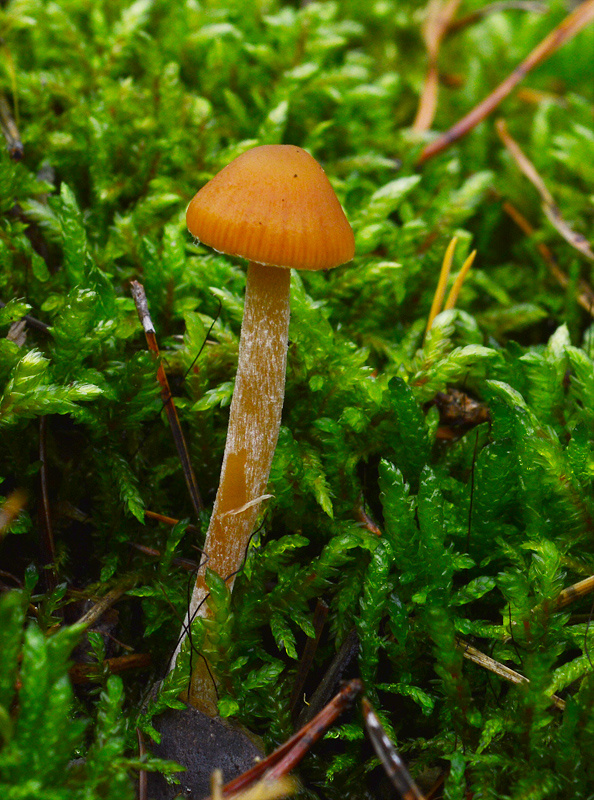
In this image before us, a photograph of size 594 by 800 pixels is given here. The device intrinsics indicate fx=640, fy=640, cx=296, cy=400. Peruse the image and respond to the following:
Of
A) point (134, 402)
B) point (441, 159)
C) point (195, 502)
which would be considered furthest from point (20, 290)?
point (441, 159)

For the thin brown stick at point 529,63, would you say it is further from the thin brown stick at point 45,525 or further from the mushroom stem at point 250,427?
the thin brown stick at point 45,525

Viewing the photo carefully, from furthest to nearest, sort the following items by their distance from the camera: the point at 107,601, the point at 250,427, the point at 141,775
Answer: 1. the point at 107,601
2. the point at 250,427
3. the point at 141,775

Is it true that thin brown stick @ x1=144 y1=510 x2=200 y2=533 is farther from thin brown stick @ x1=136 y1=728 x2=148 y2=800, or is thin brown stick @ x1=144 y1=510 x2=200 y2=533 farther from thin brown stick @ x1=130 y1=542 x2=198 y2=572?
thin brown stick @ x1=136 y1=728 x2=148 y2=800

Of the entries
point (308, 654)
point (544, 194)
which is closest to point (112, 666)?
point (308, 654)

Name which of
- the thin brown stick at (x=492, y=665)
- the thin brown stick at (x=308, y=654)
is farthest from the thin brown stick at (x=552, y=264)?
the thin brown stick at (x=308, y=654)

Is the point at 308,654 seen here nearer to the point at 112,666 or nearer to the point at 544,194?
the point at 112,666
